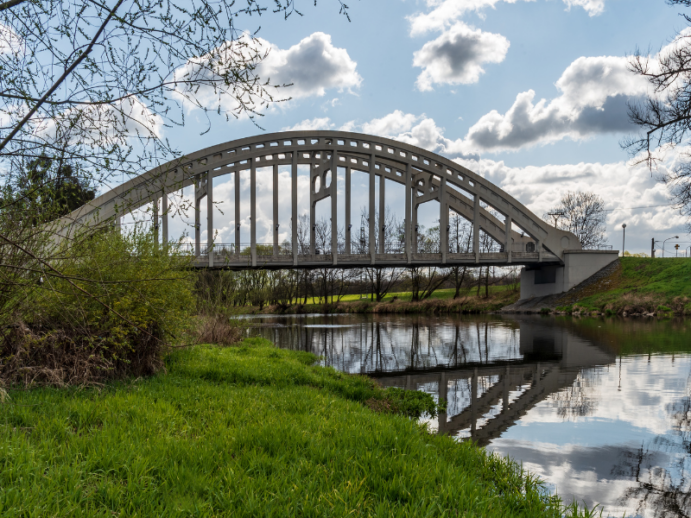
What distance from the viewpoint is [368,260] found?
128 ft

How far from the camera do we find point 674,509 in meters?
4.43

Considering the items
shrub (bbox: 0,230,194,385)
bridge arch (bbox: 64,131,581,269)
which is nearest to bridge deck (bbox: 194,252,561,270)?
bridge arch (bbox: 64,131,581,269)

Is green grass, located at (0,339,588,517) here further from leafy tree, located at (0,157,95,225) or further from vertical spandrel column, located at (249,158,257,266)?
vertical spandrel column, located at (249,158,257,266)

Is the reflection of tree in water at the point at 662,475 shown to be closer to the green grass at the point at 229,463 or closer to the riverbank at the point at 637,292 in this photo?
the green grass at the point at 229,463

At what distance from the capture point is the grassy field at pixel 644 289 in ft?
102

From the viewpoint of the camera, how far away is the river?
200 inches

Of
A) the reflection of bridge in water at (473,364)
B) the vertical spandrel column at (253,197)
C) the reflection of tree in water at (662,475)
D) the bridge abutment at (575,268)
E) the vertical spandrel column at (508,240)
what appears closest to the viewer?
the reflection of tree in water at (662,475)

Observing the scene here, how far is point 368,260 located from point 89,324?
→ 1293 inches

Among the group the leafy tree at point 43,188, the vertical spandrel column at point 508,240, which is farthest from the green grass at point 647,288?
the leafy tree at point 43,188

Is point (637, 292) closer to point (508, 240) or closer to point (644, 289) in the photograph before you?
point (644, 289)

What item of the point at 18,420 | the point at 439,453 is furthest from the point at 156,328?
the point at 439,453

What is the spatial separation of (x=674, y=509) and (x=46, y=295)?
25.3 ft

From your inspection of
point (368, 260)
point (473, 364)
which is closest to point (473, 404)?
point (473, 364)

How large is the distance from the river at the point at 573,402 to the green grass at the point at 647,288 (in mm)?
13550
